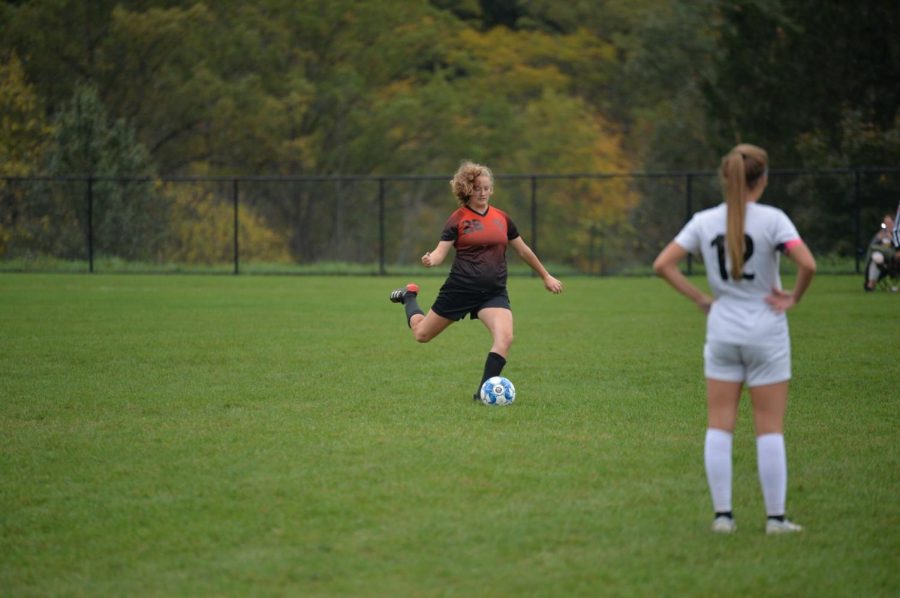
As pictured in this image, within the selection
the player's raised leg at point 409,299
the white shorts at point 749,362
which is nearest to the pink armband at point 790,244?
the white shorts at point 749,362

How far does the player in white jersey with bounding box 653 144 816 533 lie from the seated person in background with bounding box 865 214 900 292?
1740 cm

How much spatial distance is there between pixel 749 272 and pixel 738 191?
0.38 metres

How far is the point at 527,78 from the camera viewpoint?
54750 mm

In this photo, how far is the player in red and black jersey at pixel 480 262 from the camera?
9695 mm

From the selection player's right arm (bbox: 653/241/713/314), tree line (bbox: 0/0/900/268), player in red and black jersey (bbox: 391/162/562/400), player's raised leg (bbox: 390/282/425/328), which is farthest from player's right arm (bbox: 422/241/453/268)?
tree line (bbox: 0/0/900/268)

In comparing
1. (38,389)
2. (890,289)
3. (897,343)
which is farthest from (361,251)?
(38,389)

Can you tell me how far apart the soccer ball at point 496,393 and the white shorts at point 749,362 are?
4.01 meters

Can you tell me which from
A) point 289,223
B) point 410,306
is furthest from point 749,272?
point 289,223

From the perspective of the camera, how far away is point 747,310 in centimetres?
554

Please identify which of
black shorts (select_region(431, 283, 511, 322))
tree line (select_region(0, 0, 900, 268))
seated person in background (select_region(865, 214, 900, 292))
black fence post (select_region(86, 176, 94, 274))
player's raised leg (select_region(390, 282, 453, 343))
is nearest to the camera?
black shorts (select_region(431, 283, 511, 322))

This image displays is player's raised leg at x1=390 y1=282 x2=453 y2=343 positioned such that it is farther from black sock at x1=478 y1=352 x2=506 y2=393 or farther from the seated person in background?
the seated person in background

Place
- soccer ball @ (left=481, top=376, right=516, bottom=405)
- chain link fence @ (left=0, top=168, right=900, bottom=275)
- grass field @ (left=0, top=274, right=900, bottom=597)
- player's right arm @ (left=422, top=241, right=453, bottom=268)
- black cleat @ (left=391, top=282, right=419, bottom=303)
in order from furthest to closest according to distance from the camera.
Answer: chain link fence @ (left=0, top=168, right=900, bottom=275), black cleat @ (left=391, top=282, right=419, bottom=303), soccer ball @ (left=481, top=376, right=516, bottom=405), player's right arm @ (left=422, top=241, right=453, bottom=268), grass field @ (left=0, top=274, right=900, bottom=597)

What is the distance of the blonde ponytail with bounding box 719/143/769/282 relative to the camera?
540 centimetres

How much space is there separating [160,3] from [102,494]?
45.2 metres
